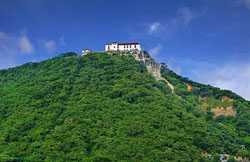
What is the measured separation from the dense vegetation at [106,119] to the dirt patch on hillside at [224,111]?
2177 millimetres

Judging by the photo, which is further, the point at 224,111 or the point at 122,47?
the point at 122,47

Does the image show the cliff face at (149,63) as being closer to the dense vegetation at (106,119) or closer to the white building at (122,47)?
the white building at (122,47)

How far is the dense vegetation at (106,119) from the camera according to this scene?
5309 centimetres

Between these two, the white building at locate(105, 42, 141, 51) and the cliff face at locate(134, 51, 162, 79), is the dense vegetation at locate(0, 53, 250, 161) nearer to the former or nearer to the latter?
the white building at locate(105, 42, 141, 51)

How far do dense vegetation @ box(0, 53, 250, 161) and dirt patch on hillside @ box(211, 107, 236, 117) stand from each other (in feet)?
7.14

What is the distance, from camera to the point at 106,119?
6034 cm

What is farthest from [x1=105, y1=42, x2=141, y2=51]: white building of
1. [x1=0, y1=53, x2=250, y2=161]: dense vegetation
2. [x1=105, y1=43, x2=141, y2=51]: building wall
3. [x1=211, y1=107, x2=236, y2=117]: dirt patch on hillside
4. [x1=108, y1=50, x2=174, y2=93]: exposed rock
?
[x1=211, y1=107, x2=236, y2=117]: dirt patch on hillside

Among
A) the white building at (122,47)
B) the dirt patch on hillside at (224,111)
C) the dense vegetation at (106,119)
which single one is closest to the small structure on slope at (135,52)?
the white building at (122,47)

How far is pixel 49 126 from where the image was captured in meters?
59.3

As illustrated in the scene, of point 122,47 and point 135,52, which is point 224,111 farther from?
point 122,47

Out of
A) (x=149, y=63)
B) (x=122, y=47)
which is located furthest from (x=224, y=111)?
(x=122, y=47)

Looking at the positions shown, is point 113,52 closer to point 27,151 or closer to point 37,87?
point 37,87

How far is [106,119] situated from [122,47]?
34.9 meters

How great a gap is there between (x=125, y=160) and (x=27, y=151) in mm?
17873
